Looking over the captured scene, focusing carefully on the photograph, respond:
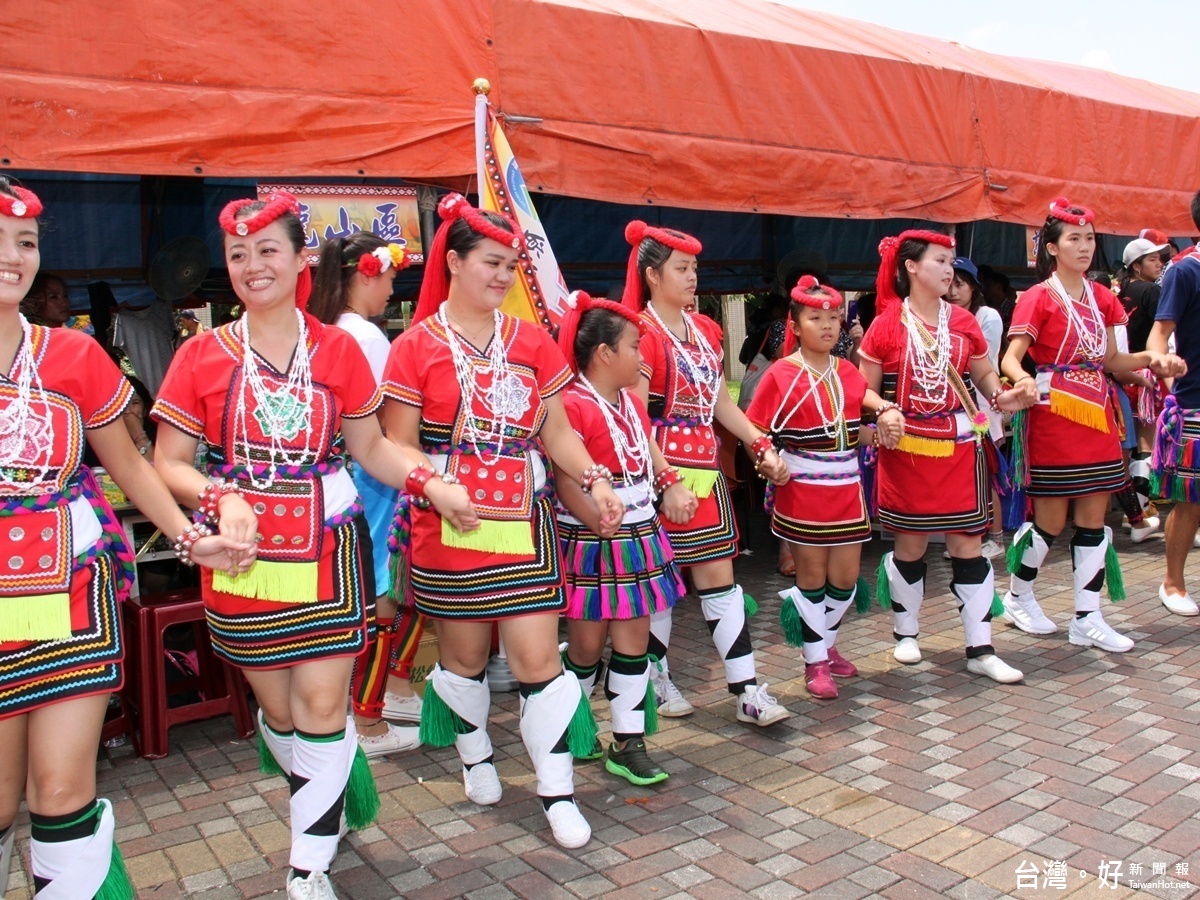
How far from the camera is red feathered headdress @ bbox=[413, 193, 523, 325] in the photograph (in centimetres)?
325

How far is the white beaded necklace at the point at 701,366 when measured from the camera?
4078mm

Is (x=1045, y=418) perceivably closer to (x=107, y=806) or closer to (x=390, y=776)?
(x=390, y=776)

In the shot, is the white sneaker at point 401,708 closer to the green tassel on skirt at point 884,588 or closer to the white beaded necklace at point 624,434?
the white beaded necklace at point 624,434

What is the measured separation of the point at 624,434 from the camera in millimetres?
3684

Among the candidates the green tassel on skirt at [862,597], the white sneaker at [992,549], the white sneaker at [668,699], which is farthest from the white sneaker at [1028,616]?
the white sneaker at [668,699]

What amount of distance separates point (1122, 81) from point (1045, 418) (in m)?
6.83

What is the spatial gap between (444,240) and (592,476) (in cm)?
90

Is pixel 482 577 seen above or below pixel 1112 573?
above

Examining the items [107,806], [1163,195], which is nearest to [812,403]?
[107,806]

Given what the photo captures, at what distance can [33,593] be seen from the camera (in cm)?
237

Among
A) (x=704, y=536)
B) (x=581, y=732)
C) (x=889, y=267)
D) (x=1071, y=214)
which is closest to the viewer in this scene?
(x=581, y=732)

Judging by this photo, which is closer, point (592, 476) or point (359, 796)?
point (359, 796)

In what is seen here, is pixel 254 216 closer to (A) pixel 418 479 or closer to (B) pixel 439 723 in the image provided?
(A) pixel 418 479

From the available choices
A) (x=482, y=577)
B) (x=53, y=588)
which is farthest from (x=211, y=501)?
(x=482, y=577)
